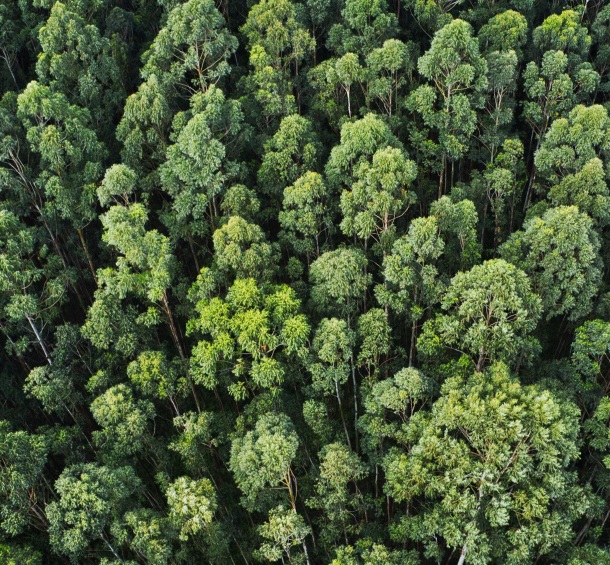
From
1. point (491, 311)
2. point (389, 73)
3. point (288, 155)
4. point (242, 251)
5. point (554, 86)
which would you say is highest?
point (389, 73)

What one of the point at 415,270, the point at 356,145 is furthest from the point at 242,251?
the point at 415,270

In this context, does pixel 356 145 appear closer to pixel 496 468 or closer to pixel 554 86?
pixel 554 86

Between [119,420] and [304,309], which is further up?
[304,309]

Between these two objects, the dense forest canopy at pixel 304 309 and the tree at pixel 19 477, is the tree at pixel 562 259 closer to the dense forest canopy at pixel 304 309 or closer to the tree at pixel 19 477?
the dense forest canopy at pixel 304 309

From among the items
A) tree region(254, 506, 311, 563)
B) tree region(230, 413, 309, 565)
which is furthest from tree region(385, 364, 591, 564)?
tree region(230, 413, 309, 565)

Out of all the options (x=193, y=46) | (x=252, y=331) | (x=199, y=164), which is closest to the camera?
(x=252, y=331)

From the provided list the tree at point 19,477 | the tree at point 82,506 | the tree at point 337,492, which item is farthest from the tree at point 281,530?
the tree at point 19,477

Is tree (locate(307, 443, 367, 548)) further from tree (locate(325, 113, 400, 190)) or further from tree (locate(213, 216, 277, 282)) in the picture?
tree (locate(325, 113, 400, 190))
